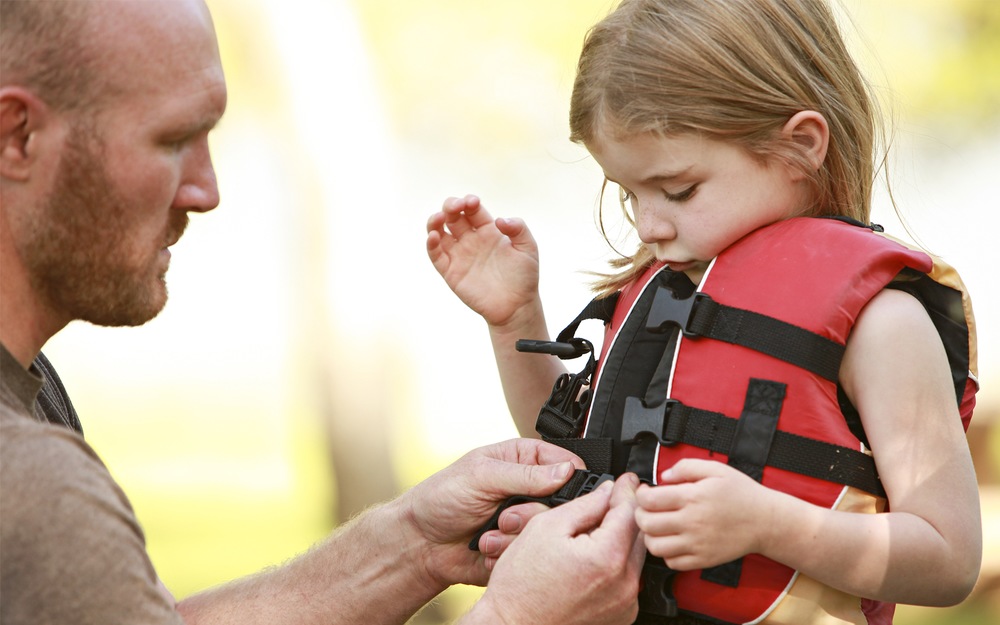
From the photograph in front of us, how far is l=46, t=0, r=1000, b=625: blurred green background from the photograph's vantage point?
8.47 m

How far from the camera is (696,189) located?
2.69 meters

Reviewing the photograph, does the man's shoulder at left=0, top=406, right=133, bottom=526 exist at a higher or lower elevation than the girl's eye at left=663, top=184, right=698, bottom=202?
lower

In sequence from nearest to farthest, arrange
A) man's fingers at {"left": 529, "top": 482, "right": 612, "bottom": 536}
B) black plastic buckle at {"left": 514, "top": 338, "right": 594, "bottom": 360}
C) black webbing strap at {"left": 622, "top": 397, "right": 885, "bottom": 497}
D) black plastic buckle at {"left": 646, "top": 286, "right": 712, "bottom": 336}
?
black webbing strap at {"left": 622, "top": 397, "right": 885, "bottom": 497} → man's fingers at {"left": 529, "top": 482, "right": 612, "bottom": 536} → black plastic buckle at {"left": 646, "top": 286, "right": 712, "bottom": 336} → black plastic buckle at {"left": 514, "top": 338, "right": 594, "bottom": 360}

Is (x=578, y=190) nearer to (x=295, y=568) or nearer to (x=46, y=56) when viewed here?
(x=295, y=568)

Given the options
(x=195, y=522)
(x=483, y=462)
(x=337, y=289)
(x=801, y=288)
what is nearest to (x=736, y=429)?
(x=801, y=288)

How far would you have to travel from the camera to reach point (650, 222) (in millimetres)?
2748

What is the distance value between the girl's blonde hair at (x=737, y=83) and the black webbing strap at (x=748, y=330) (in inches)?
16.1

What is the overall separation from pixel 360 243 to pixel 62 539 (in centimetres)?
651

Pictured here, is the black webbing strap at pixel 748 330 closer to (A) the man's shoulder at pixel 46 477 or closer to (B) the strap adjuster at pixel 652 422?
(B) the strap adjuster at pixel 652 422

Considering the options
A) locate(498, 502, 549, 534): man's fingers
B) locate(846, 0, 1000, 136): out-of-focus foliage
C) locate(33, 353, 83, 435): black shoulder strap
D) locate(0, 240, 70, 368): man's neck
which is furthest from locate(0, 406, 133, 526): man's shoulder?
locate(846, 0, 1000, 136): out-of-focus foliage

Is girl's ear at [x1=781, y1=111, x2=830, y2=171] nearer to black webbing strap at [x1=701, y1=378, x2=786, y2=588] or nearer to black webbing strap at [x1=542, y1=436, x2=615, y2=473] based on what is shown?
black webbing strap at [x1=701, y1=378, x2=786, y2=588]

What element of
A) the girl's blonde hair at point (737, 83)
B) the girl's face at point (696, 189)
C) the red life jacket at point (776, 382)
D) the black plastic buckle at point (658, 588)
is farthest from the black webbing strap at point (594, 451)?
the girl's blonde hair at point (737, 83)

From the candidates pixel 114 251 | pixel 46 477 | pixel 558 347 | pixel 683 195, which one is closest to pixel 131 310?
pixel 114 251

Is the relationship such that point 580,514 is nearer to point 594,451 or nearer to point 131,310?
point 594,451
